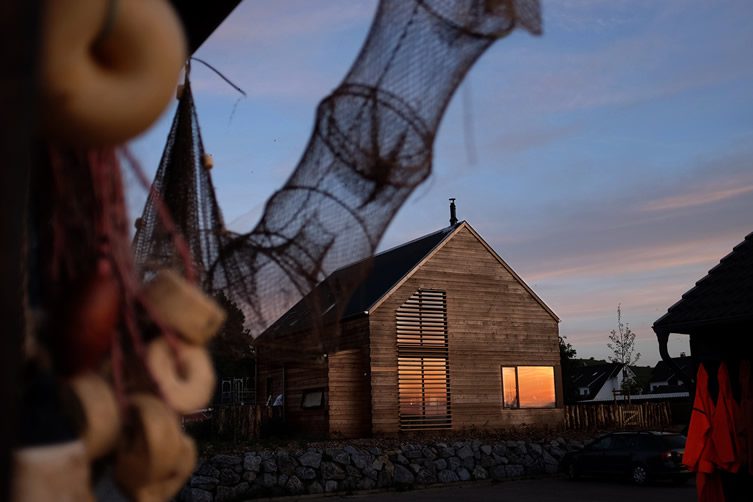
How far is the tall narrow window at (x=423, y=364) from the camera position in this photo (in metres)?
26.3

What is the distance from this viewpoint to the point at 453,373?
89.7 ft

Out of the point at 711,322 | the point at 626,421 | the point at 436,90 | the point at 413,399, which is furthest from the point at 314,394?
the point at 436,90

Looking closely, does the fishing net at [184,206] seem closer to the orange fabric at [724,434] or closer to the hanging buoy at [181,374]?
the hanging buoy at [181,374]

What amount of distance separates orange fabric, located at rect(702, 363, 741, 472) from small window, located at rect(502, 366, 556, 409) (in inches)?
807

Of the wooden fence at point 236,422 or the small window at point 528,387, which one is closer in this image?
the wooden fence at point 236,422

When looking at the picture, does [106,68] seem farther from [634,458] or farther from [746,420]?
[634,458]

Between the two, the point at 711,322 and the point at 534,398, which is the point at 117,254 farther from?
the point at 534,398

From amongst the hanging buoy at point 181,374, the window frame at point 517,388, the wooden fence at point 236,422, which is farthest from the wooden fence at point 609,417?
the hanging buoy at point 181,374

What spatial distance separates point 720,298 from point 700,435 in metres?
1.64

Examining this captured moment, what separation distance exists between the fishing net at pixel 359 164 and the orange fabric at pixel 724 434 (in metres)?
6.73

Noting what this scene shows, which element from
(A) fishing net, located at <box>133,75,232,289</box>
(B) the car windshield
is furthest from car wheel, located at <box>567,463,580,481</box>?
(A) fishing net, located at <box>133,75,232,289</box>

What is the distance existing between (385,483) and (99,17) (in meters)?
19.7

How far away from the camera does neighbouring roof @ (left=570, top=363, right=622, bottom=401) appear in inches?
2723

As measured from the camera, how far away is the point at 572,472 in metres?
22.2
